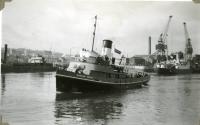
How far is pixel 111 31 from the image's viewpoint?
20.3 ft

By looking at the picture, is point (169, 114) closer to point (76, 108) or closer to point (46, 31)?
point (76, 108)

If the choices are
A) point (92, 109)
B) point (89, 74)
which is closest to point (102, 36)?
point (92, 109)

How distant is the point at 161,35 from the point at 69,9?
162cm

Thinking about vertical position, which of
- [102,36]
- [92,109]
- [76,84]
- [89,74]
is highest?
[102,36]

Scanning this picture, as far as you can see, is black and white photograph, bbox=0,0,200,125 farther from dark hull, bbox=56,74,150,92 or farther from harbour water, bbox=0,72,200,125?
dark hull, bbox=56,74,150,92

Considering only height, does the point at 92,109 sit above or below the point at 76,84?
below

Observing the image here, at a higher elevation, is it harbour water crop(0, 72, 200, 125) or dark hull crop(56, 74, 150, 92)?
dark hull crop(56, 74, 150, 92)

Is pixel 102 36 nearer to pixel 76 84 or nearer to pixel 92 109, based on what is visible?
pixel 92 109

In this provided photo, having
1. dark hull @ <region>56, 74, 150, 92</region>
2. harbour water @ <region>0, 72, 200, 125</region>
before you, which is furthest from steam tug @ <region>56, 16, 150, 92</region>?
harbour water @ <region>0, 72, 200, 125</region>

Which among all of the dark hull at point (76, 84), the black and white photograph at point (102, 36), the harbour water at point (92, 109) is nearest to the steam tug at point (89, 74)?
the dark hull at point (76, 84)

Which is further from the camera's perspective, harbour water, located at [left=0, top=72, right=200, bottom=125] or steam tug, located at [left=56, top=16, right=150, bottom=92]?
steam tug, located at [left=56, top=16, right=150, bottom=92]

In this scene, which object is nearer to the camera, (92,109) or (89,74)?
(92,109)

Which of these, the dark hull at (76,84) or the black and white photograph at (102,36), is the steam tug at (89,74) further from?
the black and white photograph at (102,36)

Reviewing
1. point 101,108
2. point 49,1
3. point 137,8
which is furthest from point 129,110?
point 49,1
